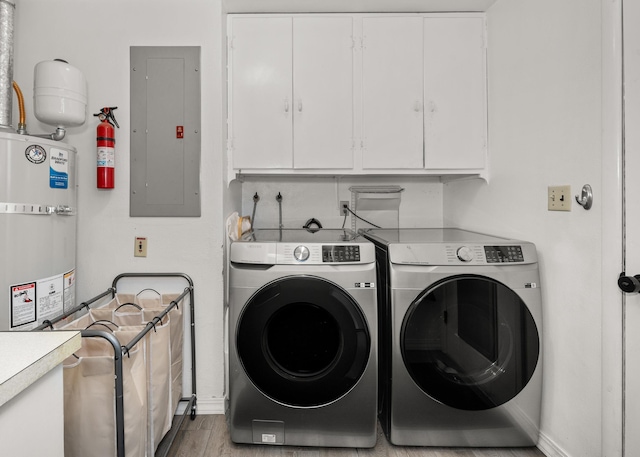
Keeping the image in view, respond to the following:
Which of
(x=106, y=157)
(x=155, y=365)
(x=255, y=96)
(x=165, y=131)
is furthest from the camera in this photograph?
(x=255, y=96)

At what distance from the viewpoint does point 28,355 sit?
70 cm

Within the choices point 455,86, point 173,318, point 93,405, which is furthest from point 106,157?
→ point 455,86

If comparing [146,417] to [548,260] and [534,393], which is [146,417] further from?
[548,260]

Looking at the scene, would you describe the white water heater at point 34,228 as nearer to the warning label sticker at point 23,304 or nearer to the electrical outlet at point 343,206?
the warning label sticker at point 23,304

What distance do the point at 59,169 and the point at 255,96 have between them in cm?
105

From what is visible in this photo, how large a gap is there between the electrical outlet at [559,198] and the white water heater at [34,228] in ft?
7.37

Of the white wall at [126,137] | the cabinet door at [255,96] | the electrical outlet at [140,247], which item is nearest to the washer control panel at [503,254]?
the cabinet door at [255,96]

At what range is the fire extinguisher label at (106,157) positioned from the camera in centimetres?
184

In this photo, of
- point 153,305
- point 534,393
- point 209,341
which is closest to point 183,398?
point 209,341

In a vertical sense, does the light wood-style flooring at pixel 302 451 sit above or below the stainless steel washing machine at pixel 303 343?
below

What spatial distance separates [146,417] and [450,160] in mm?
1978

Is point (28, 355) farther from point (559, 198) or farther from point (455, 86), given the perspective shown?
point (455, 86)

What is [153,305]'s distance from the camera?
1.88 meters

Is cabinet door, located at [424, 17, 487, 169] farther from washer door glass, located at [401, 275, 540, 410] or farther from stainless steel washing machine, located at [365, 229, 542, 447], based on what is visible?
washer door glass, located at [401, 275, 540, 410]
